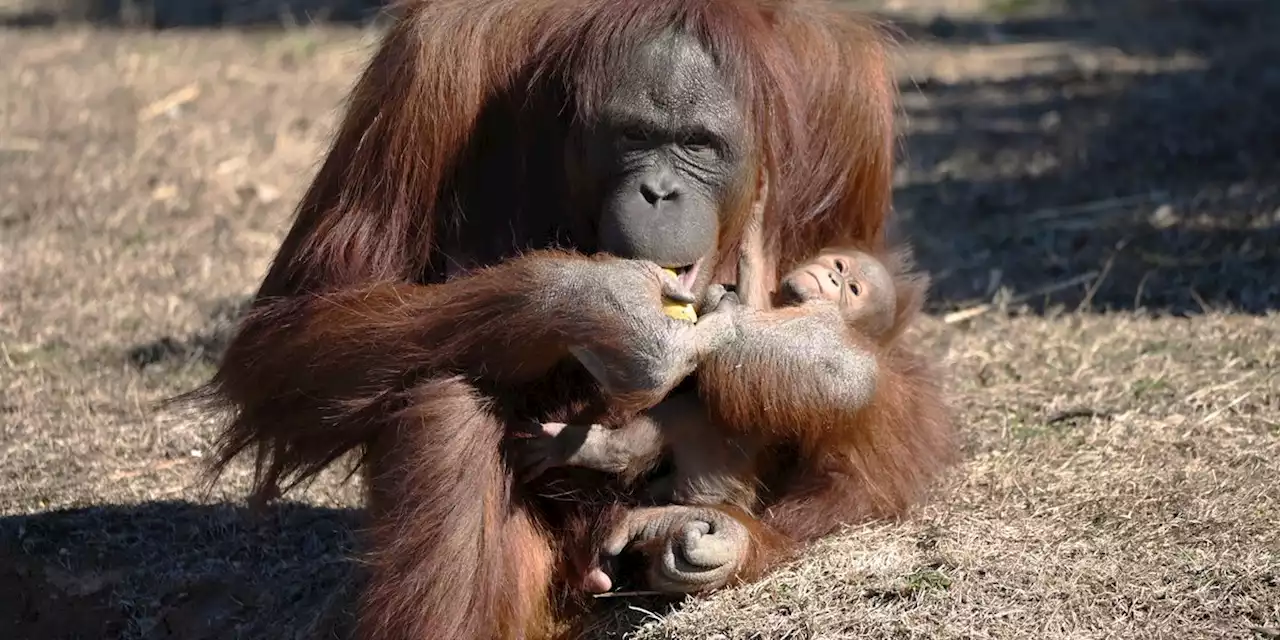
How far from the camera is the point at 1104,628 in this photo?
331 cm

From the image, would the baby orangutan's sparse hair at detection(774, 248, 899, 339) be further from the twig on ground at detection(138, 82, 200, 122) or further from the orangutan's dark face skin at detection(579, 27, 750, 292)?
the twig on ground at detection(138, 82, 200, 122)

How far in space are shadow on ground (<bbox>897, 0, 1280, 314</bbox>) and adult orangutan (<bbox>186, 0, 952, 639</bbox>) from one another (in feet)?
8.00

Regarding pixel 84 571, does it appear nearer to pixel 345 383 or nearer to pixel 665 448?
pixel 345 383

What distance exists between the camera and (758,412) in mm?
3420

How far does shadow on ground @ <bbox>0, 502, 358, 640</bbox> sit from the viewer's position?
4.08 metres

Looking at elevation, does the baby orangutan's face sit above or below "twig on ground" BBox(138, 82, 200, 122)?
above

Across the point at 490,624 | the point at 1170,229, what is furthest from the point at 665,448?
the point at 1170,229

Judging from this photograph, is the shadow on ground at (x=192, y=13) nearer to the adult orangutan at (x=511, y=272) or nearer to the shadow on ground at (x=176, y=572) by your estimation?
the shadow on ground at (x=176, y=572)

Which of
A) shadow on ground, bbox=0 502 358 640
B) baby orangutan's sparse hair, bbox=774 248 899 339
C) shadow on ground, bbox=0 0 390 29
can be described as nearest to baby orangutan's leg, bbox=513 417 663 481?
baby orangutan's sparse hair, bbox=774 248 899 339

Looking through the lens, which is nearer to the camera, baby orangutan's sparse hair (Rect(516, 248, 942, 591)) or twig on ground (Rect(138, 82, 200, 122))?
baby orangutan's sparse hair (Rect(516, 248, 942, 591))

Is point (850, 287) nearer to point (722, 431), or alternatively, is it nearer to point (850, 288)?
point (850, 288)

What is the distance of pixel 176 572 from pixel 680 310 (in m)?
1.69

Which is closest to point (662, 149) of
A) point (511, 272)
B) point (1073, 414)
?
point (511, 272)

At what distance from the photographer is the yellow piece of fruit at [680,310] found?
11.0ft
